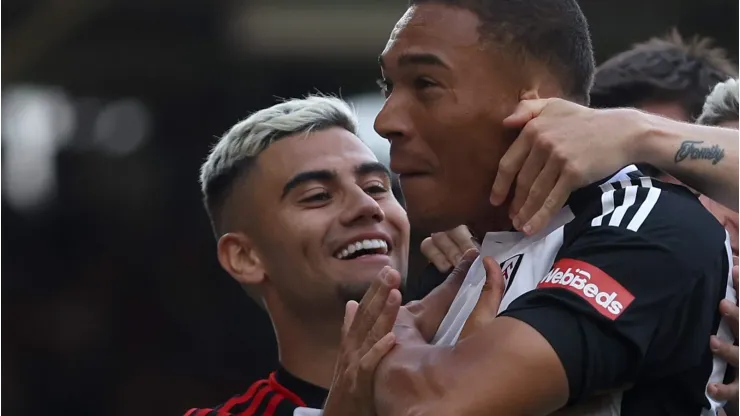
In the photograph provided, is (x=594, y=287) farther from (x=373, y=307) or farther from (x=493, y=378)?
(x=373, y=307)

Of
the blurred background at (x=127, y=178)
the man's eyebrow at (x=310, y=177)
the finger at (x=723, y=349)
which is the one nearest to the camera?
the finger at (x=723, y=349)

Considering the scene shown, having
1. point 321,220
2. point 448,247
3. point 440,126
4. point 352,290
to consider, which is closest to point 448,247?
point 448,247

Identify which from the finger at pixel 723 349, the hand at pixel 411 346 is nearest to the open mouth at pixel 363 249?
the hand at pixel 411 346

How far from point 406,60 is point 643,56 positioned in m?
1.90

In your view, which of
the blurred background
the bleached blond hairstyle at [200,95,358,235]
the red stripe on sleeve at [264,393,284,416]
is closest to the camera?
the red stripe on sleeve at [264,393,284,416]

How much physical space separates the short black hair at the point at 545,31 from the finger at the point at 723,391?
64 cm

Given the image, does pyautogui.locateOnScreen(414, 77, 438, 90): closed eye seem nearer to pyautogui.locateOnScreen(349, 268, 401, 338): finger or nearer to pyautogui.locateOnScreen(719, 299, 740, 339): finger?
pyautogui.locateOnScreen(349, 268, 401, 338): finger

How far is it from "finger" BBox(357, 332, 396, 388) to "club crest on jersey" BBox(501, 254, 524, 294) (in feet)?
0.79

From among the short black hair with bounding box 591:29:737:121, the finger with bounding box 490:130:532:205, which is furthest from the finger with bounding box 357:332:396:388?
the short black hair with bounding box 591:29:737:121

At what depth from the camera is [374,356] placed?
6.73 ft

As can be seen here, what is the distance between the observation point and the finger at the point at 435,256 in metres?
2.75

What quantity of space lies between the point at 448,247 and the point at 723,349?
962mm

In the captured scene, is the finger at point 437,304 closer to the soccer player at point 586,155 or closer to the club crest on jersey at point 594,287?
the soccer player at point 586,155

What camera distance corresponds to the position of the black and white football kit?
176 centimetres
